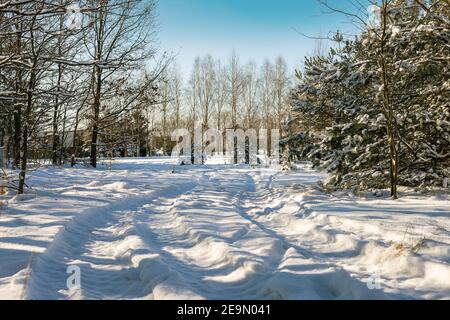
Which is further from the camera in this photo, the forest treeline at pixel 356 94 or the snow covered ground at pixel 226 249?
the forest treeline at pixel 356 94

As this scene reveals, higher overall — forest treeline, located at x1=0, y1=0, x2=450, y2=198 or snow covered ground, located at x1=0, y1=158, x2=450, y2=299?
forest treeline, located at x1=0, y1=0, x2=450, y2=198

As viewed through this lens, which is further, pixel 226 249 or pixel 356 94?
pixel 356 94

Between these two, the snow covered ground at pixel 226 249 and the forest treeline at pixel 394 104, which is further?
the forest treeline at pixel 394 104

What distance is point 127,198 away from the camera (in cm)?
Result: 801

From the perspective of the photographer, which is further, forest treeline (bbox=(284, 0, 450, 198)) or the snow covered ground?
forest treeline (bbox=(284, 0, 450, 198))

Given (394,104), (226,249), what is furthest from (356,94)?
(226,249)

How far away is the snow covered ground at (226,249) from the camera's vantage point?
10.2 ft

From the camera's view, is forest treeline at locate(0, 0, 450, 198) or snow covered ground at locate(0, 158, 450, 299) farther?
forest treeline at locate(0, 0, 450, 198)

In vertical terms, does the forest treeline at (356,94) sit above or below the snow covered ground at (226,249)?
above

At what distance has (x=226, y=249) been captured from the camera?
4121 mm

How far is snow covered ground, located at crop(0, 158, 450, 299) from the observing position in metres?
3.11

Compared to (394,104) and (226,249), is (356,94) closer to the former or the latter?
(394,104)
